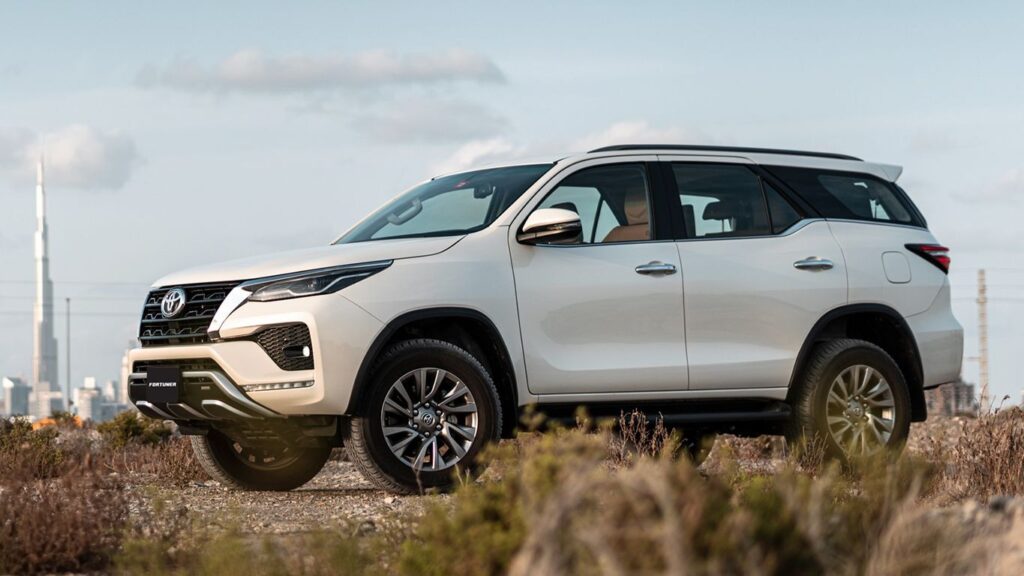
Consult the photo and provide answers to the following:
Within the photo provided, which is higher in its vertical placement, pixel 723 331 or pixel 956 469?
pixel 723 331

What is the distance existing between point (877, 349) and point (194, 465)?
5.13m

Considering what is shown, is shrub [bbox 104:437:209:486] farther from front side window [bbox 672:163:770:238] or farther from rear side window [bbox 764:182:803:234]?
rear side window [bbox 764:182:803:234]

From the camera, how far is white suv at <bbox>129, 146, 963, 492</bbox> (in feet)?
25.8

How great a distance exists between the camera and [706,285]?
8930mm

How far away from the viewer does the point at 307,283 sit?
25.7 feet

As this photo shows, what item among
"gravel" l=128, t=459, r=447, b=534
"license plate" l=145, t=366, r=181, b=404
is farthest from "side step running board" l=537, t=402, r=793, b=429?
"license plate" l=145, t=366, r=181, b=404

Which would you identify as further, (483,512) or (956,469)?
(956,469)

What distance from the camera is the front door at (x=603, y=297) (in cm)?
841

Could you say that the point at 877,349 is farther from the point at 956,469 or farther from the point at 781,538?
the point at 781,538

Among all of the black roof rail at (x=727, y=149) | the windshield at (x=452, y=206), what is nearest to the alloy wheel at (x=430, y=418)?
the windshield at (x=452, y=206)

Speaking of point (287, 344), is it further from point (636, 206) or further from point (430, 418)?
point (636, 206)

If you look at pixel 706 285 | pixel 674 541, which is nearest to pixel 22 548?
pixel 674 541

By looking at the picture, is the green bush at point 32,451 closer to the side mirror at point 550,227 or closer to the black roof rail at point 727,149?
the side mirror at point 550,227

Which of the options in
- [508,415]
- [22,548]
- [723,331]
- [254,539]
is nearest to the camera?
[22,548]
